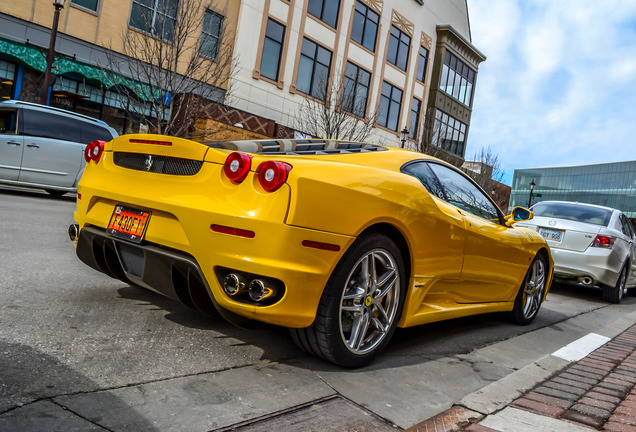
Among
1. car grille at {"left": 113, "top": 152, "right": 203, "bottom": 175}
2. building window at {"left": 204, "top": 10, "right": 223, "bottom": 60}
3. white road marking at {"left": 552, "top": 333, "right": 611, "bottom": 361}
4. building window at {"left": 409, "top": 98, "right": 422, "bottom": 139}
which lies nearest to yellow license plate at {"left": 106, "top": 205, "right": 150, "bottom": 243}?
car grille at {"left": 113, "top": 152, "right": 203, "bottom": 175}

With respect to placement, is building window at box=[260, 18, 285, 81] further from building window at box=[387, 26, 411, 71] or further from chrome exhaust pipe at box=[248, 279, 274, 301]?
chrome exhaust pipe at box=[248, 279, 274, 301]

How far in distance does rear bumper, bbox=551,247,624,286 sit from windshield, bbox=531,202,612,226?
0.61 m

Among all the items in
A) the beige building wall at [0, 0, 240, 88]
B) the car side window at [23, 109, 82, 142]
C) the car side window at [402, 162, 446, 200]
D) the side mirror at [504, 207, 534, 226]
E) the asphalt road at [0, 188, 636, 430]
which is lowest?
the asphalt road at [0, 188, 636, 430]

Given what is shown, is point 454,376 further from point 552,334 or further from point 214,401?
point 552,334

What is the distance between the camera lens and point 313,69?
24406mm

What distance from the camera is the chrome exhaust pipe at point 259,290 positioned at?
277 centimetres

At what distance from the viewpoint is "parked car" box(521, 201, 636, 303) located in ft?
26.8

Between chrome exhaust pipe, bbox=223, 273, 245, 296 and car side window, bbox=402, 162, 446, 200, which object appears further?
car side window, bbox=402, 162, 446, 200

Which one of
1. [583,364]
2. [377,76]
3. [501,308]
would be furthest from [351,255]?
[377,76]

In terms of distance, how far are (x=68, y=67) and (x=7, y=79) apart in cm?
172

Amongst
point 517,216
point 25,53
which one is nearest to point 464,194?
point 517,216

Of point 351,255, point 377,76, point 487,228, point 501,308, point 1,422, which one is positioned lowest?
point 1,422

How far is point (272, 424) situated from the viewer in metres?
2.33

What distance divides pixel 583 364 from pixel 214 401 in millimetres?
2833
